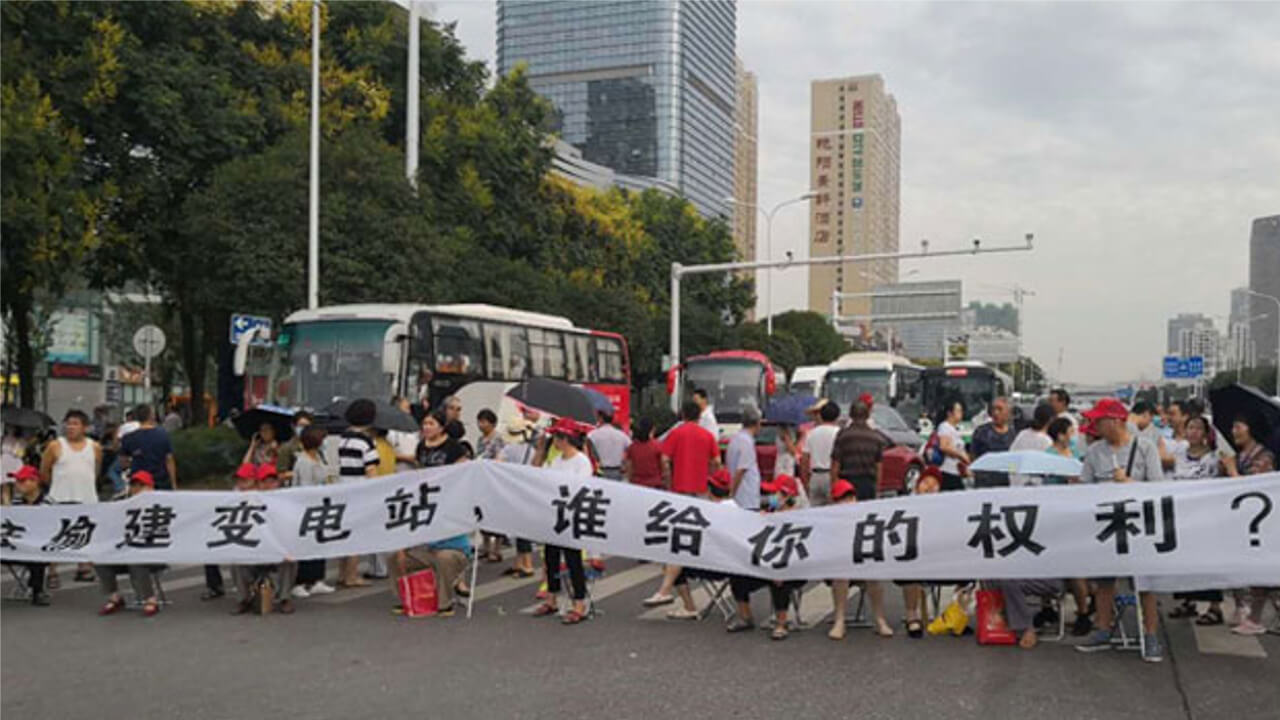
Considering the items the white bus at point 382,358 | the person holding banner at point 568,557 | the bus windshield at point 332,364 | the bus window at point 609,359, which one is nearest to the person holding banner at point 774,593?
the person holding banner at point 568,557

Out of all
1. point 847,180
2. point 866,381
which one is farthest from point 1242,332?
point 866,381

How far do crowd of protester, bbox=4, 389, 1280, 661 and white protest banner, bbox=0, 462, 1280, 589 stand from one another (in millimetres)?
263

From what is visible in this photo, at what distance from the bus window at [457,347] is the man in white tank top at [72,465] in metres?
11.0

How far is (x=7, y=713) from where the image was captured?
291 inches

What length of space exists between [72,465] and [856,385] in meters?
23.6

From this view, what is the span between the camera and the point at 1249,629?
933 centimetres

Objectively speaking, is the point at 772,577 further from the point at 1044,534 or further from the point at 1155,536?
the point at 1155,536

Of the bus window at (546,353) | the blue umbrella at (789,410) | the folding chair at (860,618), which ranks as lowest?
the folding chair at (860,618)

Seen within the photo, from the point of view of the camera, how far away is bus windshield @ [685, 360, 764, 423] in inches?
1299

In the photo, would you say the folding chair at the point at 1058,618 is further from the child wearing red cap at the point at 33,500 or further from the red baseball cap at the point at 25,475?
the red baseball cap at the point at 25,475

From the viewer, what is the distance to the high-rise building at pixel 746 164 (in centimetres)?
13362

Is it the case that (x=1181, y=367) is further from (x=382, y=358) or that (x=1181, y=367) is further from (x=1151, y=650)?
(x=1151, y=650)

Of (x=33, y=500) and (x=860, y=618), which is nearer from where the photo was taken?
(x=860, y=618)

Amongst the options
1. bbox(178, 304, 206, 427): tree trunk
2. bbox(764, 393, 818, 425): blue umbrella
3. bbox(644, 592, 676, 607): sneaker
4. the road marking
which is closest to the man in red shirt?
bbox(644, 592, 676, 607): sneaker
